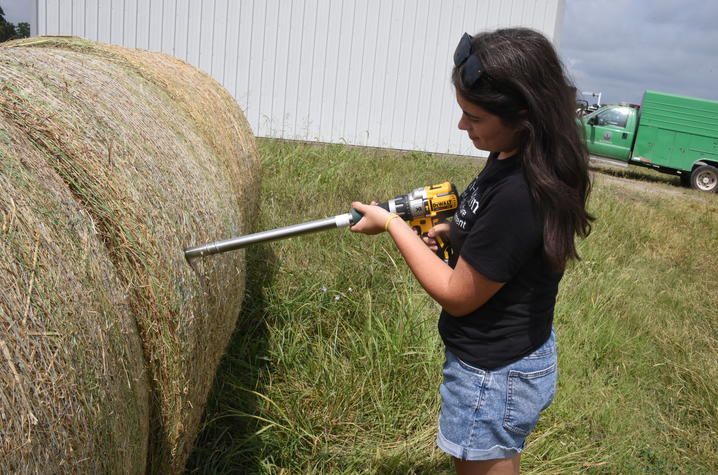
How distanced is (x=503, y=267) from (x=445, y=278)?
19cm

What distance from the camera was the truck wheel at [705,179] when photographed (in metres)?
13.5

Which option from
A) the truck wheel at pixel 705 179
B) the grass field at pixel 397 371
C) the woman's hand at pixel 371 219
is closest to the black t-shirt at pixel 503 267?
the woman's hand at pixel 371 219

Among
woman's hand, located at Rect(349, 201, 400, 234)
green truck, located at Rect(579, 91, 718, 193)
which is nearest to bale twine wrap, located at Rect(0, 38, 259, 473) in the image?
woman's hand, located at Rect(349, 201, 400, 234)

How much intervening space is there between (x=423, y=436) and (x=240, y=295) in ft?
3.83

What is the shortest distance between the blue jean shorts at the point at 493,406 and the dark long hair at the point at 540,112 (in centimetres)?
39

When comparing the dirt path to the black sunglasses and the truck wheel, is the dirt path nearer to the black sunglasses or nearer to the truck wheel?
the truck wheel

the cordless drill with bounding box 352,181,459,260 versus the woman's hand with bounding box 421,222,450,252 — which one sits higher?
the cordless drill with bounding box 352,181,459,260

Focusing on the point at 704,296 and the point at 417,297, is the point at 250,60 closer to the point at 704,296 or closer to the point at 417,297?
the point at 417,297

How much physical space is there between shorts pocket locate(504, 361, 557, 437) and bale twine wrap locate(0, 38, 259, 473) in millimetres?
1069

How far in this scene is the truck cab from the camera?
14.6 m

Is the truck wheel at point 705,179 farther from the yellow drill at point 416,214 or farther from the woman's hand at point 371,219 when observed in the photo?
the woman's hand at point 371,219

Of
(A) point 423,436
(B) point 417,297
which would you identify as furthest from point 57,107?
(B) point 417,297

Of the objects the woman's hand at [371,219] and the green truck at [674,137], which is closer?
the woman's hand at [371,219]

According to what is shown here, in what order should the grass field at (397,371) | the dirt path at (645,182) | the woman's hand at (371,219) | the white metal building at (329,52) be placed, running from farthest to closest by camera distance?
the dirt path at (645,182)
the white metal building at (329,52)
the grass field at (397,371)
the woman's hand at (371,219)
